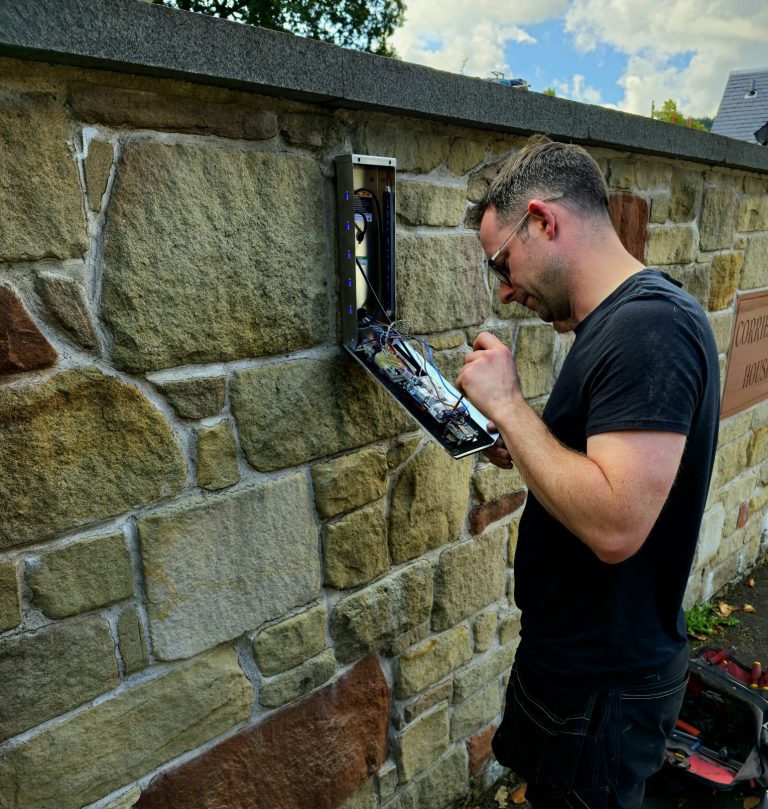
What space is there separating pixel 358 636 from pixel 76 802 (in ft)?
2.64

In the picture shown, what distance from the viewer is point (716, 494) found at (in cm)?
373

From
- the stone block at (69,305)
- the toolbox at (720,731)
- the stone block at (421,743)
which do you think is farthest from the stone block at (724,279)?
the stone block at (69,305)

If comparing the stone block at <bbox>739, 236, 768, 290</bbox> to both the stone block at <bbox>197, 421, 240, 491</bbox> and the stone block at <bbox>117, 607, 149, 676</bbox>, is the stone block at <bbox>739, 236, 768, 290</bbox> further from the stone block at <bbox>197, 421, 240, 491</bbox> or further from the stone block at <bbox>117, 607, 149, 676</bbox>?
the stone block at <bbox>117, 607, 149, 676</bbox>

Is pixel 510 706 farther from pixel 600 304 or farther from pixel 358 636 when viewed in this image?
pixel 600 304

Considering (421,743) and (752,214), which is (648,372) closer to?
(421,743)

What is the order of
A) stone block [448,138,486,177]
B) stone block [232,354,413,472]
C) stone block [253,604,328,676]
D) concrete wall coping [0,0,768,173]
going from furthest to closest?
stone block [448,138,486,177], stone block [253,604,328,676], stone block [232,354,413,472], concrete wall coping [0,0,768,173]

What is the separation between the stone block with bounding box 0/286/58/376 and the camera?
113 cm

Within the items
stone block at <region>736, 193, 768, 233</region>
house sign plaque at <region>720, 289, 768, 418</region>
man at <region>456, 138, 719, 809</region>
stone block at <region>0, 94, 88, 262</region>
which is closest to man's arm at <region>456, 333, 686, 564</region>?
man at <region>456, 138, 719, 809</region>

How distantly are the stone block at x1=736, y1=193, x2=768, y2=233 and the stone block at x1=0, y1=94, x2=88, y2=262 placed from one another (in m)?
3.33

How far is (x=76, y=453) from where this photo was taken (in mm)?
1247

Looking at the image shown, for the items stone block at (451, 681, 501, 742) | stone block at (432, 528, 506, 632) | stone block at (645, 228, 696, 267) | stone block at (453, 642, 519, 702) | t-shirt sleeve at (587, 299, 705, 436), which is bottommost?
stone block at (451, 681, 501, 742)

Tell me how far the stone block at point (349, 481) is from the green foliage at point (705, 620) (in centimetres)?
263

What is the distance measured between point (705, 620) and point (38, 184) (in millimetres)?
3987

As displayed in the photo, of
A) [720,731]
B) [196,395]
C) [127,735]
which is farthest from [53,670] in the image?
[720,731]
